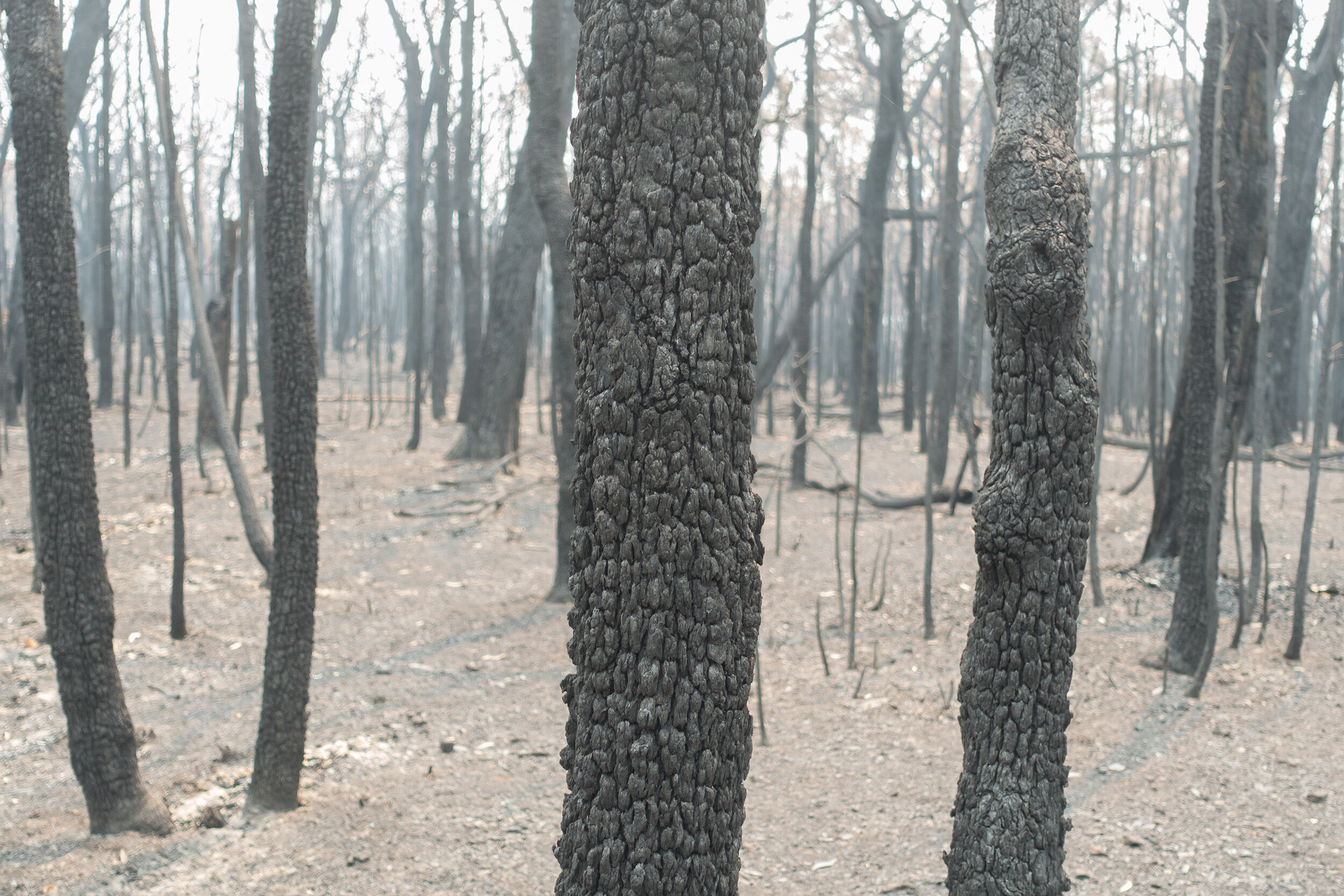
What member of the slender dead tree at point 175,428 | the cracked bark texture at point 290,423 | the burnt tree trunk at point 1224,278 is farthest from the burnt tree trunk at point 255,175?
the burnt tree trunk at point 1224,278

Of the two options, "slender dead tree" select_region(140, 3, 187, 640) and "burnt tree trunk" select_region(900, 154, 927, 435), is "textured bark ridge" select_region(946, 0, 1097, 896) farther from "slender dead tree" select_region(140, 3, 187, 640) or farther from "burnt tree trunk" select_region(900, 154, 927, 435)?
"burnt tree trunk" select_region(900, 154, 927, 435)

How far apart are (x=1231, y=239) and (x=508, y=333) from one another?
7639mm

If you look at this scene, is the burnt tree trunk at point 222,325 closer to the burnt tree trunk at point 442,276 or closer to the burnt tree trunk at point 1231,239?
→ the burnt tree trunk at point 442,276

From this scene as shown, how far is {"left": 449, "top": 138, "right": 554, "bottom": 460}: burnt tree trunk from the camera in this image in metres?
10.9

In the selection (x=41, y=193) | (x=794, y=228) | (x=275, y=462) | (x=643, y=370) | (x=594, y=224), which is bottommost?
(x=275, y=462)

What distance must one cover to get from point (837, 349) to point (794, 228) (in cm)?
1721

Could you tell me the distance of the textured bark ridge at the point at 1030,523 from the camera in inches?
99.0

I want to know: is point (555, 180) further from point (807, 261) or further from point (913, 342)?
point (913, 342)

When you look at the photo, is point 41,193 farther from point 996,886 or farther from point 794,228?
point 794,228

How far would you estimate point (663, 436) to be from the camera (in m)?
1.67

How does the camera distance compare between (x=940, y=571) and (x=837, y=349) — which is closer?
(x=940, y=571)

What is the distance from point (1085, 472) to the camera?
255 centimetres

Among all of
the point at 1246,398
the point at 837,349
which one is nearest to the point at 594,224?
the point at 1246,398

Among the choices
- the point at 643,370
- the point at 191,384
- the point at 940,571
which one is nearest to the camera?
the point at 643,370
